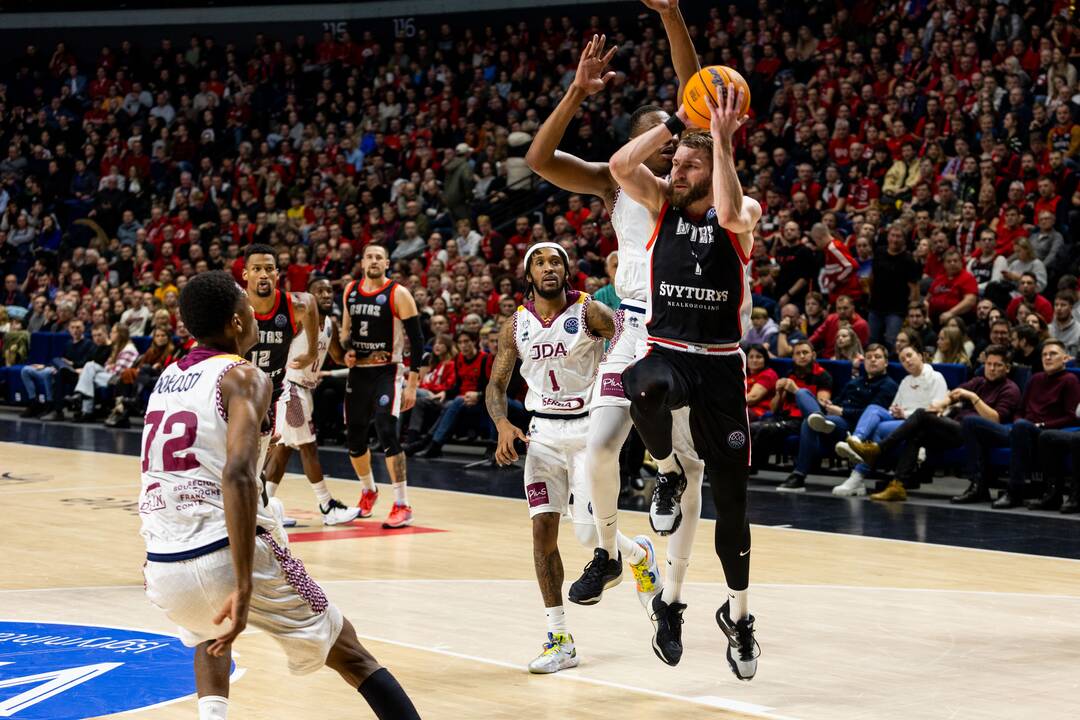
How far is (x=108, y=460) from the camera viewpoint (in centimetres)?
1420

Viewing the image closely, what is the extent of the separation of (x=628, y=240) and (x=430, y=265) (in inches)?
439

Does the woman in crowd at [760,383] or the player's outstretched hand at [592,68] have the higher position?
the player's outstretched hand at [592,68]

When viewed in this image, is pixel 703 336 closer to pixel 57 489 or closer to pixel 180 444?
pixel 180 444

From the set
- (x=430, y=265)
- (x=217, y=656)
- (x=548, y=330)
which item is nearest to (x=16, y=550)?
(x=548, y=330)

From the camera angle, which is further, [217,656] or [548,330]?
[548,330]

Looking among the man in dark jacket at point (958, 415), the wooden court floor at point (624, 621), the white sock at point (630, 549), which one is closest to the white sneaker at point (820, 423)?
the man in dark jacket at point (958, 415)

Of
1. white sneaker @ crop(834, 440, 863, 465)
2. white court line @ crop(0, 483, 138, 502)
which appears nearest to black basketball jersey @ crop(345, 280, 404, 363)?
white court line @ crop(0, 483, 138, 502)

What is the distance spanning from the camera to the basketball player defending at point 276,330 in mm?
8922

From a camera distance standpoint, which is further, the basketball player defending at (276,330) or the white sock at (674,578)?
the basketball player defending at (276,330)

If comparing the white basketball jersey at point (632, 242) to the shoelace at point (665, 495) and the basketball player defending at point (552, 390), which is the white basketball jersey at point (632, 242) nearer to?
the basketball player defending at point (552, 390)

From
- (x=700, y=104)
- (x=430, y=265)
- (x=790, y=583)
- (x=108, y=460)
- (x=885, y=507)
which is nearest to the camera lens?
(x=700, y=104)

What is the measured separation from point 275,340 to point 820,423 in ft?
16.6

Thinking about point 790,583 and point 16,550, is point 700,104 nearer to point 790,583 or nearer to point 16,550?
point 790,583

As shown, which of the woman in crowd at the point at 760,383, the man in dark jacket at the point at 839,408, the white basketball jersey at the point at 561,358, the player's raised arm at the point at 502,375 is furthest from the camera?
the woman in crowd at the point at 760,383
